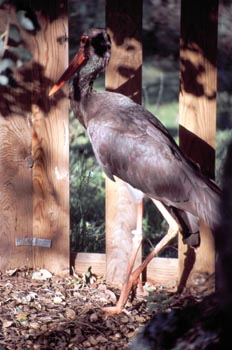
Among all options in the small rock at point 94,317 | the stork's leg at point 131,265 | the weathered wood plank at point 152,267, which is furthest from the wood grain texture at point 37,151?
the small rock at point 94,317

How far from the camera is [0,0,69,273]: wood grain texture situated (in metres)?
5.52

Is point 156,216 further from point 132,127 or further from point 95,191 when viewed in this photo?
point 132,127

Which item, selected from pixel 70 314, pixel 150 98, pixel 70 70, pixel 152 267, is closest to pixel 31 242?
pixel 70 314

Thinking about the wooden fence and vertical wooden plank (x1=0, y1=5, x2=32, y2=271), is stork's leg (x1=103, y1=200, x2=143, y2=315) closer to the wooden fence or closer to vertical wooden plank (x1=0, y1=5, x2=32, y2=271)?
the wooden fence

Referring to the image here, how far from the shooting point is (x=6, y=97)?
5602 mm

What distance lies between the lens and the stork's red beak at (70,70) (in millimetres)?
5410

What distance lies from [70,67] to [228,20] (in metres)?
2.55

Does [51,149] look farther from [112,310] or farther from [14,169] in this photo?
[112,310]

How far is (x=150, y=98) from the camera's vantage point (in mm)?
8898

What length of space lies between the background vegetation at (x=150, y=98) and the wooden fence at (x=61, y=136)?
2.45 ft

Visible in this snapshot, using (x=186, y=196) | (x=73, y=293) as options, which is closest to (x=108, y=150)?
(x=186, y=196)

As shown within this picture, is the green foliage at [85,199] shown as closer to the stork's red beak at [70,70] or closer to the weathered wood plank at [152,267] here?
the weathered wood plank at [152,267]

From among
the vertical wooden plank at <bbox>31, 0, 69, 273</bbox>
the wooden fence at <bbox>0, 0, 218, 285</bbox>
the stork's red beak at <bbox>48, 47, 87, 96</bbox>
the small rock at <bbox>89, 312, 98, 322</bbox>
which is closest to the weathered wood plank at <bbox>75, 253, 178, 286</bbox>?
the wooden fence at <bbox>0, 0, 218, 285</bbox>

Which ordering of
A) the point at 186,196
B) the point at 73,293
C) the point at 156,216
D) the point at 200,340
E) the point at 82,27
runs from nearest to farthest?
the point at 200,340
the point at 186,196
the point at 73,293
the point at 156,216
the point at 82,27
